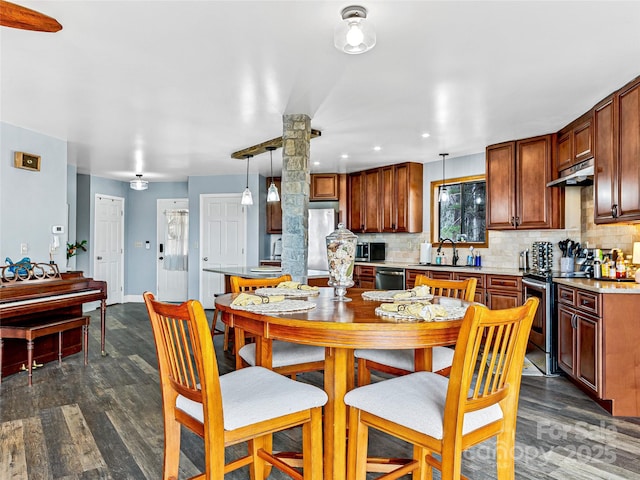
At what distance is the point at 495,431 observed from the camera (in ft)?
5.23

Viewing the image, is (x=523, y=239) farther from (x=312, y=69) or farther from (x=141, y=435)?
(x=141, y=435)

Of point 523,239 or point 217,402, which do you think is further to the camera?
point 523,239

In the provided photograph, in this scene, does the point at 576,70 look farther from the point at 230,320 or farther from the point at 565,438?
the point at 230,320

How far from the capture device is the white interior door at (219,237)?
738 centimetres

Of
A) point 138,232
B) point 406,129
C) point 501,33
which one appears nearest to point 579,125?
point 406,129

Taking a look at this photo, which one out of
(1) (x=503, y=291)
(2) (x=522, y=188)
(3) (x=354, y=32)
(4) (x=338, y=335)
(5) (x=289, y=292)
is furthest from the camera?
(2) (x=522, y=188)

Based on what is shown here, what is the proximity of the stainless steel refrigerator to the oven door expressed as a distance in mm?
3282

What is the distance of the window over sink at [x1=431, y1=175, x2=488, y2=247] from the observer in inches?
219

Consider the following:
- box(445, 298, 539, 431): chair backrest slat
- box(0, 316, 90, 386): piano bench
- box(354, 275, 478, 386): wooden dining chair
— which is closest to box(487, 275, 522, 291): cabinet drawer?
box(354, 275, 478, 386): wooden dining chair

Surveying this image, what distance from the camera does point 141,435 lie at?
8.42 ft

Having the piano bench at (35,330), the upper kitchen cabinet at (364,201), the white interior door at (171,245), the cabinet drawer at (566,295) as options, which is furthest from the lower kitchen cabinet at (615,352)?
the white interior door at (171,245)

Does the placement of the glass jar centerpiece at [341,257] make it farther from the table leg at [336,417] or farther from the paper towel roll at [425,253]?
the paper towel roll at [425,253]

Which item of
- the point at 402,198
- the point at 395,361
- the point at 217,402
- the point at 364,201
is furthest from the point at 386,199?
the point at 217,402

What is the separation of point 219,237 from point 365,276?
Result: 2802 mm
